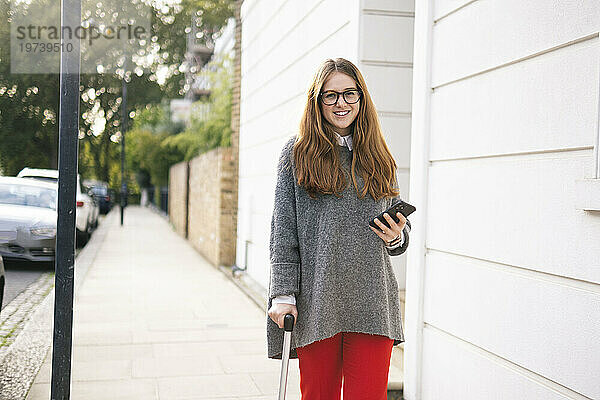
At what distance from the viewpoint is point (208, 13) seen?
58.3 feet

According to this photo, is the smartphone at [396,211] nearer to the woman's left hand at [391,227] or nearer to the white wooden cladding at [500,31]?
the woman's left hand at [391,227]

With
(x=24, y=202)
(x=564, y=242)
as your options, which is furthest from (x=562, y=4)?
(x=24, y=202)

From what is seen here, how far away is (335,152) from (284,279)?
1.57ft

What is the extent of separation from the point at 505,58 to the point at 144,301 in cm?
544

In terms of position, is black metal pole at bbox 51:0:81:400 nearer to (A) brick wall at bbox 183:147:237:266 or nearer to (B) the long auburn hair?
(B) the long auburn hair

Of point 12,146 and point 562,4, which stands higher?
point 562,4

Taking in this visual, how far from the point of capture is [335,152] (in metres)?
2.38

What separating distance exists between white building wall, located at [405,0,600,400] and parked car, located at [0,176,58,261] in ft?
6.99

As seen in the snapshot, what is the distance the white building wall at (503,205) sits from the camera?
229cm

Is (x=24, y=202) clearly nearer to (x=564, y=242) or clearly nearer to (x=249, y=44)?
(x=564, y=242)

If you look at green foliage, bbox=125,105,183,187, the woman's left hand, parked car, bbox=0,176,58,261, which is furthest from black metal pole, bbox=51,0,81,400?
green foliage, bbox=125,105,183,187

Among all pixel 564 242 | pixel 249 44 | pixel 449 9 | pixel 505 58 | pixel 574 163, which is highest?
pixel 249 44

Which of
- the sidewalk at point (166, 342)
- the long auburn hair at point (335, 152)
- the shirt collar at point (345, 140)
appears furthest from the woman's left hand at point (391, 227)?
the sidewalk at point (166, 342)

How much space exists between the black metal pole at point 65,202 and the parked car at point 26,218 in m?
0.76
